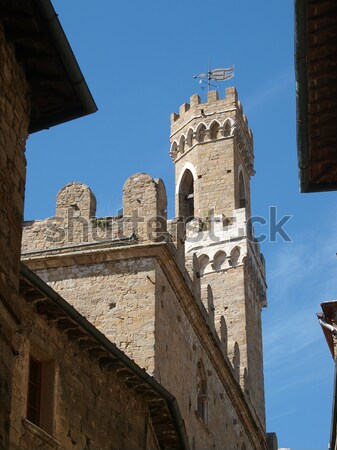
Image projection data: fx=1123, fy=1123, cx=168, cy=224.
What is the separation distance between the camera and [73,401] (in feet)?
44.3

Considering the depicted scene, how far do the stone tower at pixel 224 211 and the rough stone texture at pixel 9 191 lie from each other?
23.6 metres

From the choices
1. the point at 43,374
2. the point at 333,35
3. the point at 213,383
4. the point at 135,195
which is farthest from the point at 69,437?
the point at 213,383

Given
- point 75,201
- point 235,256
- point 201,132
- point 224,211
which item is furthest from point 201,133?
point 75,201

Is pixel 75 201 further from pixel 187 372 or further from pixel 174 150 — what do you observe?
pixel 174 150

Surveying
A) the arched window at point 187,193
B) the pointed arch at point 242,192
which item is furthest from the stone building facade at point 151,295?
the arched window at point 187,193

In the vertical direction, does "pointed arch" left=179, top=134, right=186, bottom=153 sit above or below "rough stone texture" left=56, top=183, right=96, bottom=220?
above

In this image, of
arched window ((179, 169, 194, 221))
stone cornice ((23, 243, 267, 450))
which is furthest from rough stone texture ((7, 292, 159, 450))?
arched window ((179, 169, 194, 221))

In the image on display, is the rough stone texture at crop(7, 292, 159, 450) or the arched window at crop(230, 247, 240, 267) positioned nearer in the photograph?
the rough stone texture at crop(7, 292, 159, 450)

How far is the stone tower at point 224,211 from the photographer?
33.4 m

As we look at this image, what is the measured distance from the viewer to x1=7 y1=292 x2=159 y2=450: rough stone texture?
1232cm

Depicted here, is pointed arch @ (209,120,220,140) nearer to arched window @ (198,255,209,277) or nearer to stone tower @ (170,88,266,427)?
stone tower @ (170,88,266,427)

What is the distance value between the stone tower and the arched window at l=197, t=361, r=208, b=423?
31.0ft

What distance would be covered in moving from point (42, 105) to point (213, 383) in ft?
47.9

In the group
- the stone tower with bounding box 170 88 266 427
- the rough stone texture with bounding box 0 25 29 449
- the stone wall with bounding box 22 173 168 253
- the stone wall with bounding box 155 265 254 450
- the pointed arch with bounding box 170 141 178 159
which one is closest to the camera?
the rough stone texture with bounding box 0 25 29 449
